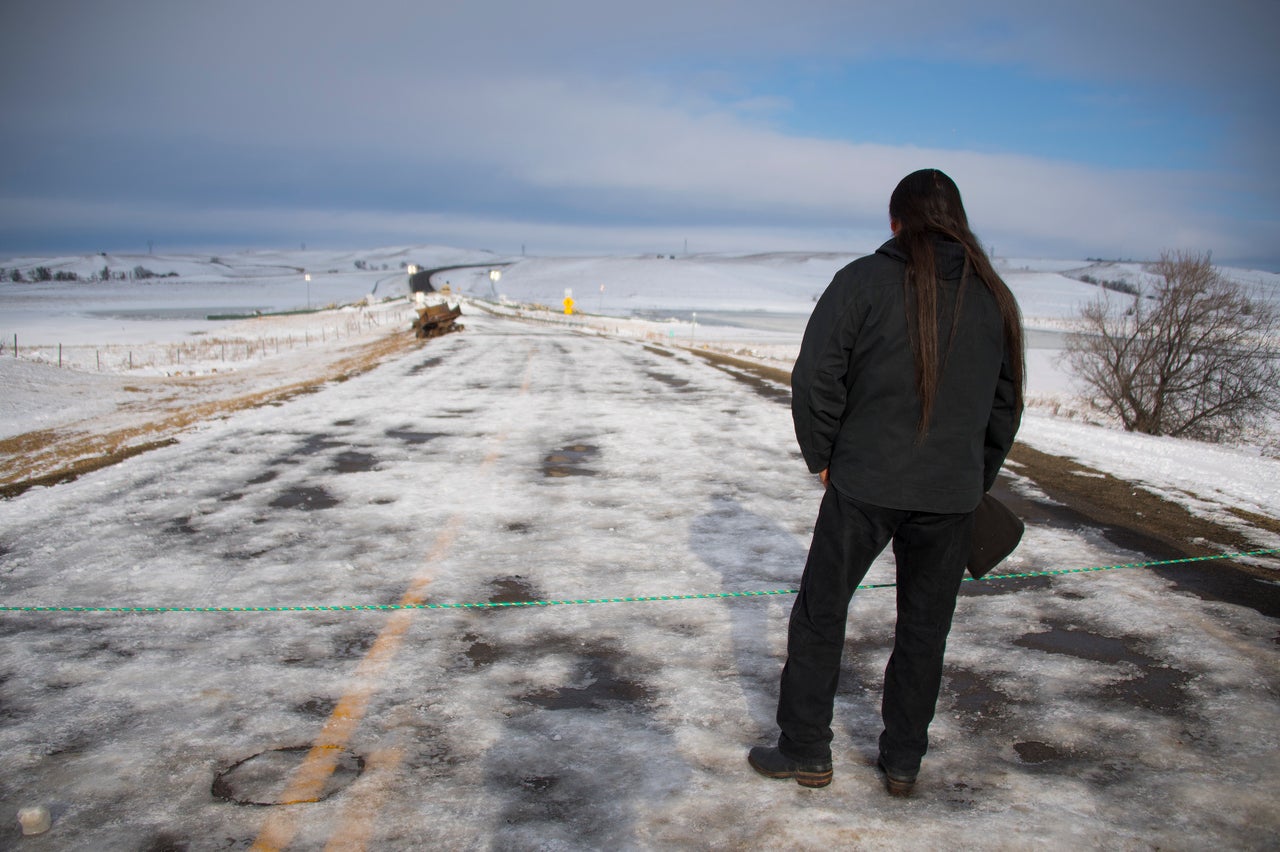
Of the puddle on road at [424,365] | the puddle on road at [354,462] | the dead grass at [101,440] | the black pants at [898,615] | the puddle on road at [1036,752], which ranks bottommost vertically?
the dead grass at [101,440]

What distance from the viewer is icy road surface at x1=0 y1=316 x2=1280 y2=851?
3.09 metres

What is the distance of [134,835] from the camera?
293 cm

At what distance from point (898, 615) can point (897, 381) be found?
94cm

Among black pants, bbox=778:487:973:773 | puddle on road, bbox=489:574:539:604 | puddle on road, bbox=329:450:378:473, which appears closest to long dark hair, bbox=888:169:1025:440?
black pants, bbox=778:487:973:773

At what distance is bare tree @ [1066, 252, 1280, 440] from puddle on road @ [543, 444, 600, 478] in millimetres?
20567

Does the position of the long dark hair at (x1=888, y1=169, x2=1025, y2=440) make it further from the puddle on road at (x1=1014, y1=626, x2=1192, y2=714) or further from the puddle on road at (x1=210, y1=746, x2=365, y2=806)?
the puddle on road at (x1=210, y1=746, x2=365, y2=806)

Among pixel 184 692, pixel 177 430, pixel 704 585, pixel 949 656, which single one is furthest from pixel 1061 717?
pixel 177 430

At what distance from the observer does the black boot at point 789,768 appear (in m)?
3.29

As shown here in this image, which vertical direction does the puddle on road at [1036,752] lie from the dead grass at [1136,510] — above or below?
below

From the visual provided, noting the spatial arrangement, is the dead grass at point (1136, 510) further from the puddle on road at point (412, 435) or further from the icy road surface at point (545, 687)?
the puddle on road at point (412, 435)

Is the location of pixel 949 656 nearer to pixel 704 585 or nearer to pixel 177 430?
pixel 704 585

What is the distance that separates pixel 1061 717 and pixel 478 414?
33.9ft

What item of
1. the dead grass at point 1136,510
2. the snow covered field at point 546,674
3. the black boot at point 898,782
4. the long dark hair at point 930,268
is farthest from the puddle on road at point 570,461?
the long dark hair at point 930,268

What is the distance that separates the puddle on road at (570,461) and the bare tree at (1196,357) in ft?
67.5
